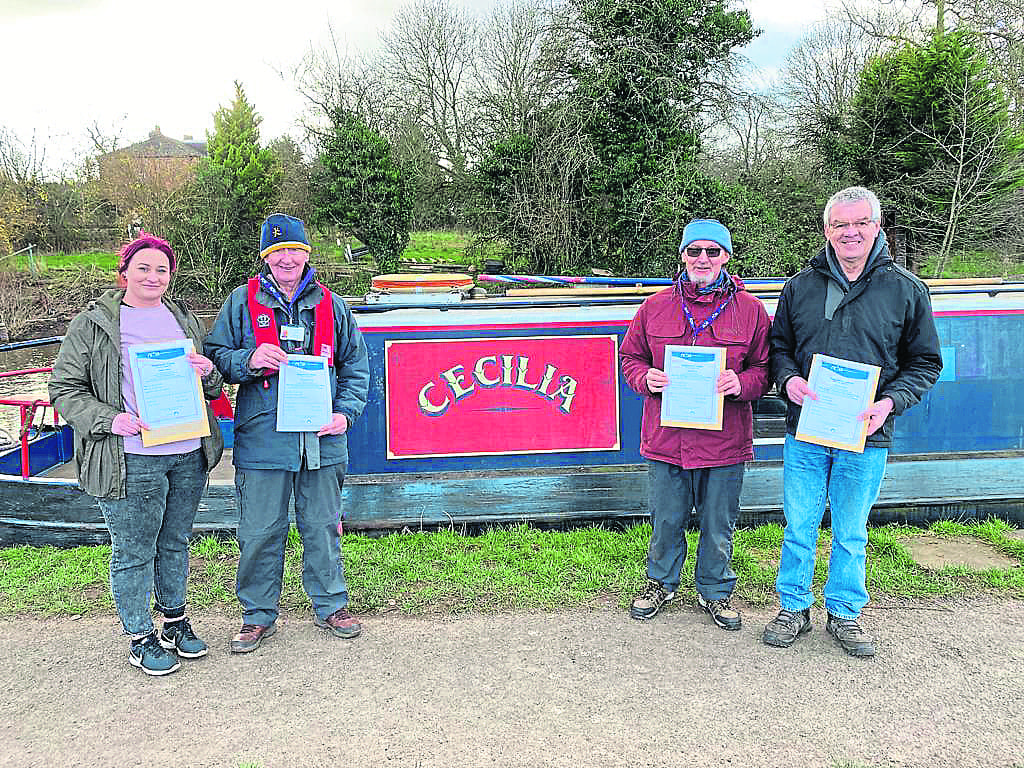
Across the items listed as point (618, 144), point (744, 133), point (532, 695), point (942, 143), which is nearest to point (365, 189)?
point (618, 144)

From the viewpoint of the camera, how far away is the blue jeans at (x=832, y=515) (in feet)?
11.0

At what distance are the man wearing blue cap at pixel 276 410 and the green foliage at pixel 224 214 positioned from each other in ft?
61.4

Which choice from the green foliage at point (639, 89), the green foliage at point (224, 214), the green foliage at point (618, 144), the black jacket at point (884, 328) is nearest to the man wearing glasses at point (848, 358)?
the black jacket at point (884, 328)

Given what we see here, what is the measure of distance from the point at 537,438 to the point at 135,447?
2204 millimetres

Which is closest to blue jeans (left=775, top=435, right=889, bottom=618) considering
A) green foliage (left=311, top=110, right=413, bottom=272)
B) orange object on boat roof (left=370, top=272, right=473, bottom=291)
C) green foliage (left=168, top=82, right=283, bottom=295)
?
orange object on boat roof (left=370, top=272, right=473, bottom=291)

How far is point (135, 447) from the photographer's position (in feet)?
10.3

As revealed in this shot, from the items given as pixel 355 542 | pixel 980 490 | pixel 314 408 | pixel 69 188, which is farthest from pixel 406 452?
pixel 69 188

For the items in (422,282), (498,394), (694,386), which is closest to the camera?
(694,386)

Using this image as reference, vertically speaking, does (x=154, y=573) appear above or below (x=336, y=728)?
above

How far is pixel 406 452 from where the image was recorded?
472cm

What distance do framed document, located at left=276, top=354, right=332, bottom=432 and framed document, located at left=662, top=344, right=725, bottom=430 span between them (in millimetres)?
1382

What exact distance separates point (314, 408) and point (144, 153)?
26119 mm

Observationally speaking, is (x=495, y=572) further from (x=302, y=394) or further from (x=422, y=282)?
(x=422, y=282)

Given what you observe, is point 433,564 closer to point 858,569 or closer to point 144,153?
point 858,569
